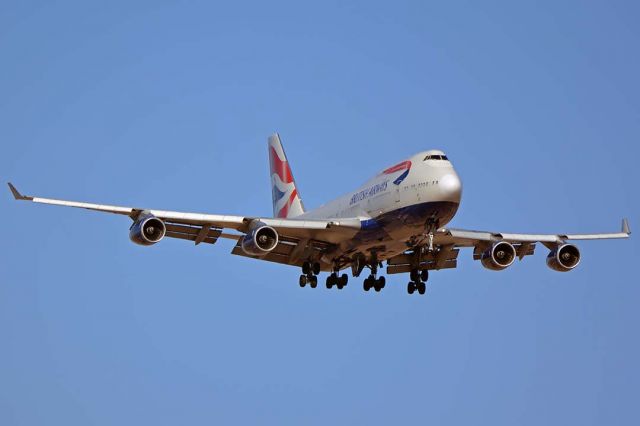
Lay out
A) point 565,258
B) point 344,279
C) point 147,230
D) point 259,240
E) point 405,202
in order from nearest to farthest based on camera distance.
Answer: point 147,230 < point 405,202 < point 259,240 < point 344,279 < point 565,258

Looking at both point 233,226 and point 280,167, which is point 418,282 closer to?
point 233,226

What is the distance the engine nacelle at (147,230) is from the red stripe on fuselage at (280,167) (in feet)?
63.9

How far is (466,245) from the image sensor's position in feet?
197

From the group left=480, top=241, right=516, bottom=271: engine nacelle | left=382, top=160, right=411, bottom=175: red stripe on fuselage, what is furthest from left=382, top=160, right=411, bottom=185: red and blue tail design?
left=480, top=241, right=516, bottom=271: engine nacelle

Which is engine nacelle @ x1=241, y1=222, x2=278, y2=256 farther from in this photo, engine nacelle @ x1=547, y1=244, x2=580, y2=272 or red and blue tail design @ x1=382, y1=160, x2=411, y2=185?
engine nacelle @ x1=547, y1=244, x2=580, y2=272

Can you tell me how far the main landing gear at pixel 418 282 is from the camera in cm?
5981

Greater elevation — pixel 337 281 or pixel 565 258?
pixel 565 258

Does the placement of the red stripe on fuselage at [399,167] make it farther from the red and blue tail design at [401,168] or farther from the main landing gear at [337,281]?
the main landing gear at [337,281]

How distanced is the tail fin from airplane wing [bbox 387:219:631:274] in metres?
9.17

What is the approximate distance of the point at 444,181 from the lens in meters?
51.9

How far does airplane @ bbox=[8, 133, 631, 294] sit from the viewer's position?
52125 mm

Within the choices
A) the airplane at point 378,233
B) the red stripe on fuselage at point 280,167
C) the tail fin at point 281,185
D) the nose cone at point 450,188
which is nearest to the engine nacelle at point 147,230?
the airplane at point 378,233

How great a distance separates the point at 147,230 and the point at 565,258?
21125 mm

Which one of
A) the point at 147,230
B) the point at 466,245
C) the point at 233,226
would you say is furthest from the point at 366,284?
the point at 147,230
